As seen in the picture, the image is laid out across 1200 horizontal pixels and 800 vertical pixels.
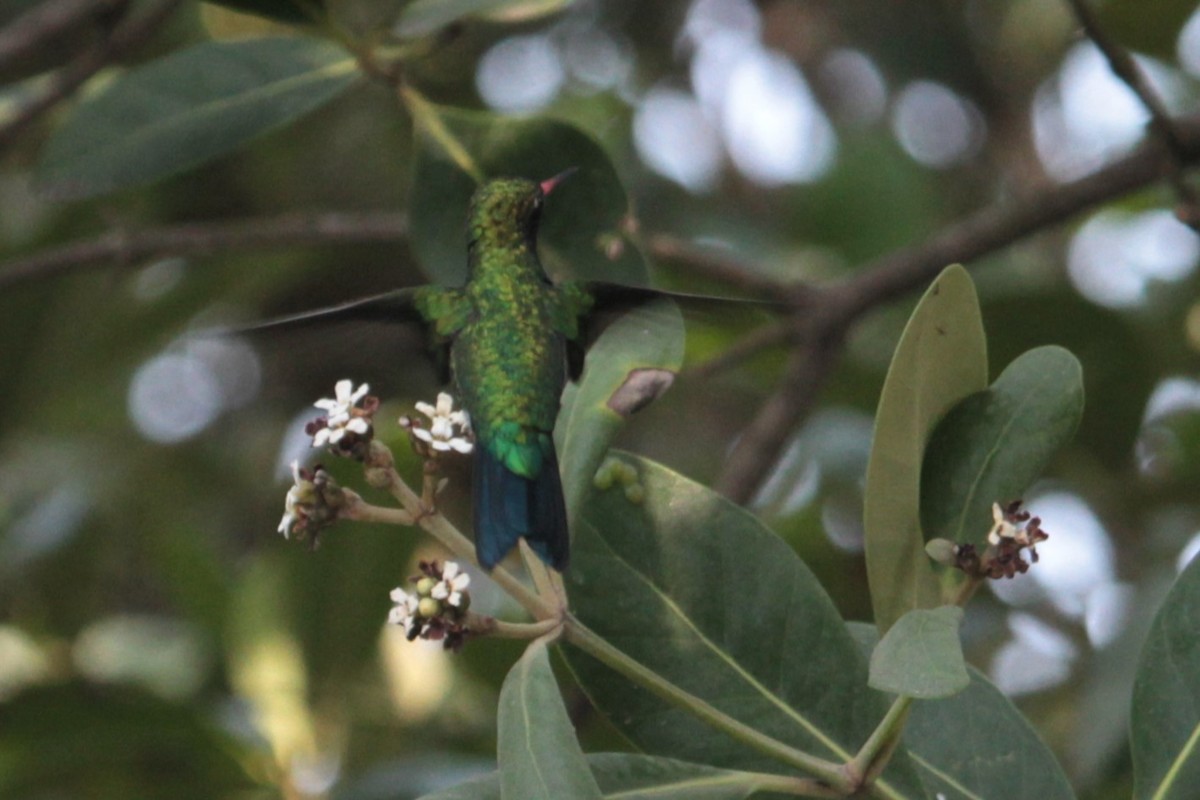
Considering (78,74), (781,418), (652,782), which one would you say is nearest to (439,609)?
(652,782)

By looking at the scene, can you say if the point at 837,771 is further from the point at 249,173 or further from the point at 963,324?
the point at 249,173

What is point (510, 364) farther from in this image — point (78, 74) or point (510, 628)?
point (78, 74)

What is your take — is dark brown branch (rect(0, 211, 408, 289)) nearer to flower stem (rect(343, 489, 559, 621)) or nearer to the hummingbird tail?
the hummingbird tail

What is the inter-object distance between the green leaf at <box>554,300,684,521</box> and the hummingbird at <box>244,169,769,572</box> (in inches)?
0.8

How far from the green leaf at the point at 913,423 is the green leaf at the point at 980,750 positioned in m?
0.20

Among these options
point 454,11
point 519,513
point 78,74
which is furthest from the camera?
point 78,74

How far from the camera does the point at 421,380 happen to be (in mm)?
4020

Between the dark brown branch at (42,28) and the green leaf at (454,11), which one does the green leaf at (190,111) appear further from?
the dark brown branch at (42,28)

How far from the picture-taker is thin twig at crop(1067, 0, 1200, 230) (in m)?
2.15

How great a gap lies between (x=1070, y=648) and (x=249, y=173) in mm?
2531

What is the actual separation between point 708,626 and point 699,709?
202 millimetres

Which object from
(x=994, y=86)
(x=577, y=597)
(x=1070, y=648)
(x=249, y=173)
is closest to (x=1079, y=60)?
(x=994, y=86)

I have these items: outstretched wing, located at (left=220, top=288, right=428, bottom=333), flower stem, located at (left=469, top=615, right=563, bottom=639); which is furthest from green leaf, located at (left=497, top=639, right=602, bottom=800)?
outstretched wing, located at (left=220, top=288, right=428, bottom=333)

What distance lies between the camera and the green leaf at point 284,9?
2219 millimetres
